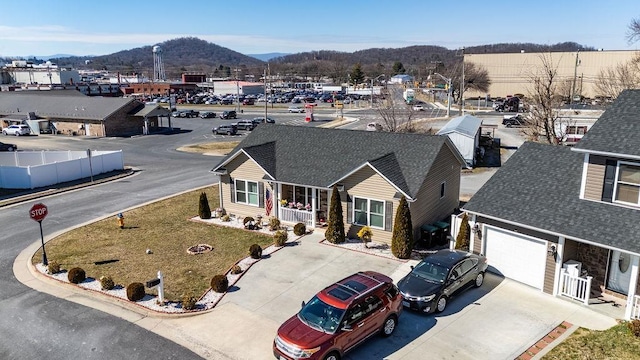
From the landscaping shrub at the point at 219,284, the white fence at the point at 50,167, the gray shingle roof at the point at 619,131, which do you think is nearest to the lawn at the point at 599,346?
the gray shingle roof at the point at 619,131

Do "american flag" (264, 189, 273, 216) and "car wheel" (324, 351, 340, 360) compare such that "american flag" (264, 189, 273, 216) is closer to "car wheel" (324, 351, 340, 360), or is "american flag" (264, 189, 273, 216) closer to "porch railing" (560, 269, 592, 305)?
"car wheel" (324, 351, 340, 360)

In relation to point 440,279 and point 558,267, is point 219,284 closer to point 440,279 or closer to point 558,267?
point 440,279

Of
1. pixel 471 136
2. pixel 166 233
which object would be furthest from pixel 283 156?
pixel 471 136

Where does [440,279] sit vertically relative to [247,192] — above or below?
below

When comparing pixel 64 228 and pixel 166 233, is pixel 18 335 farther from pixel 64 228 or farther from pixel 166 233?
pixel 64 228

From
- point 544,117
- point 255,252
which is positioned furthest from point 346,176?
point 544,117
